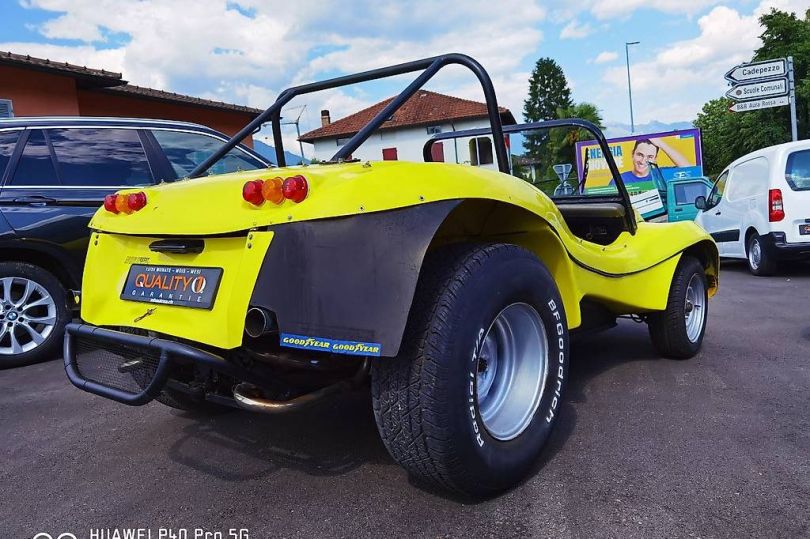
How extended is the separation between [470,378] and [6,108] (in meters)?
11.5

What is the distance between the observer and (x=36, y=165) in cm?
489

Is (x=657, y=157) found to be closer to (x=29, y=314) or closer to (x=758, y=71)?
(x=758, y=71)

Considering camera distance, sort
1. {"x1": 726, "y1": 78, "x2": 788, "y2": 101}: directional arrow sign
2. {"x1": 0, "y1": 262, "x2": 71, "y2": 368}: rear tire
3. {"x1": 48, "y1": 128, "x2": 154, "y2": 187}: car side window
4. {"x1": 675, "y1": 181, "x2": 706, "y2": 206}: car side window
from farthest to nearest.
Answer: {"x1": 675, "y1": 181, "x2": 706, "y2": 206}: car side window → {"x1": 726, "y1": 78, "x2": 788, "y2": 101}: directional arrow sign → {"x1": 48, "y1": 128, "x2": 154, "y2": 187}: car side window → {"x1": 0, "y1": 262, "x2": 71, "y2": 368}: rear tire

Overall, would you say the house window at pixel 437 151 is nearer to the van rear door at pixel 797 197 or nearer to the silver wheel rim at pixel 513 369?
the silver wheel rim at pixel 513 369

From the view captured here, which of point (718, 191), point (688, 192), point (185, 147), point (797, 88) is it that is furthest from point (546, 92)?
point (185, 147)

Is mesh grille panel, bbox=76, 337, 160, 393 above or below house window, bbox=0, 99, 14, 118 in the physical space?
below

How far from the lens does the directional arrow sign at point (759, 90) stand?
14.2m

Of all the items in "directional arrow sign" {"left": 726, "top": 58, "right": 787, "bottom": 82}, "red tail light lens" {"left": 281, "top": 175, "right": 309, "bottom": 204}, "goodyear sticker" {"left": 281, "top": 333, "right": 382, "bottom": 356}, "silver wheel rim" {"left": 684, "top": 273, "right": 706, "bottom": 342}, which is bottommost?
"silver wheel rim" {"left": 684, "top": 273, "right": 706, "bottom": 342}

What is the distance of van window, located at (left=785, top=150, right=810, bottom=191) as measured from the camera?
772 cm

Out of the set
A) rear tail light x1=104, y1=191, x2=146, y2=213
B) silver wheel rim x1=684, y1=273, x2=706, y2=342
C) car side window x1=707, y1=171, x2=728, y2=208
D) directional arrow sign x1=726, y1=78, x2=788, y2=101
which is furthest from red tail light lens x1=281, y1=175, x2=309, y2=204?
directional arrow sign x1=726, y1=78, x2=788, y2=101

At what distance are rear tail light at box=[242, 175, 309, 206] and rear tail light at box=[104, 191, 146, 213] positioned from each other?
70cm

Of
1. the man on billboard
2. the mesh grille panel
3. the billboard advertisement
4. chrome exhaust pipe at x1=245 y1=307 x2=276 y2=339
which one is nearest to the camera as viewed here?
chrome exhaust pipe at x1=245 y1=307 x2=276 y2=339

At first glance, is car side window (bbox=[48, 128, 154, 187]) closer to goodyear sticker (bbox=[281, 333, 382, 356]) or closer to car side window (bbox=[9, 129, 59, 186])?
car side window (bbox=[9, 129, 59, 186])

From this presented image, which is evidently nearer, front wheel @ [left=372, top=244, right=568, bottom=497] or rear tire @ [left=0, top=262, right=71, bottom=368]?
front wheel @ [left=372, top=244, right=568, bottom=497]
